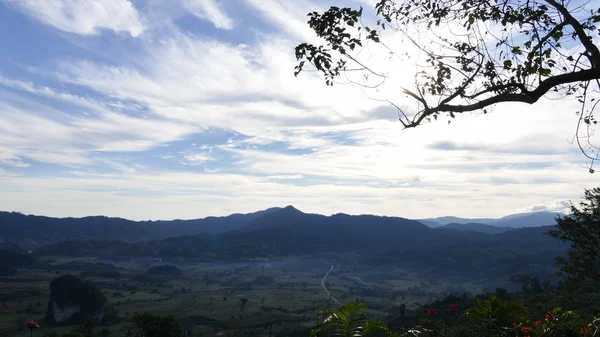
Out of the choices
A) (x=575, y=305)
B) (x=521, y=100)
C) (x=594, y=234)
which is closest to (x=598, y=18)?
(x=521, y=100)

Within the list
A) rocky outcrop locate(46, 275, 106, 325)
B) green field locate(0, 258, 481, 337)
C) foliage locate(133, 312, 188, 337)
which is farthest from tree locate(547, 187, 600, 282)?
rocky outcrop locate(46, 275, 106, 325)

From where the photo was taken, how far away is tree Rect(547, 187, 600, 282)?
2220 centimetres

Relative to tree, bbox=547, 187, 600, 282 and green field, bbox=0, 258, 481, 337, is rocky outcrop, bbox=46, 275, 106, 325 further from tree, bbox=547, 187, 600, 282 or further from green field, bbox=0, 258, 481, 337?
tree, bbox=547, 187, 600, 282

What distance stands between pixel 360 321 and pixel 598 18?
846 cm

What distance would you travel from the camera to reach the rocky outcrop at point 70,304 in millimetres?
119562

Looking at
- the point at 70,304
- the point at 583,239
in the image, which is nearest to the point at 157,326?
the point at 583,239

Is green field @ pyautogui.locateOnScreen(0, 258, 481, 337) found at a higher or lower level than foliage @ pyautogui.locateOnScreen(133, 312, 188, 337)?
lower

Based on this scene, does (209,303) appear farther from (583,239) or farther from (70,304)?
(583,239)

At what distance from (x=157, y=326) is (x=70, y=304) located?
328 feet

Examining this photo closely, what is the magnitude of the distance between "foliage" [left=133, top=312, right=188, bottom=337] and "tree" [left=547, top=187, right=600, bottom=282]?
37.5 metres

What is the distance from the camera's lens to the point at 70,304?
120438mm

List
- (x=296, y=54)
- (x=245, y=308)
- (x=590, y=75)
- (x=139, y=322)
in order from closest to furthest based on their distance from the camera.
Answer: (x=590, y=75) < (x=296, y=54) < (x=139, y=322) < (x=245, y=308)

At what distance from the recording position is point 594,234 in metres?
24.1

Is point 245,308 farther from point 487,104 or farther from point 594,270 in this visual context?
point 487,104
